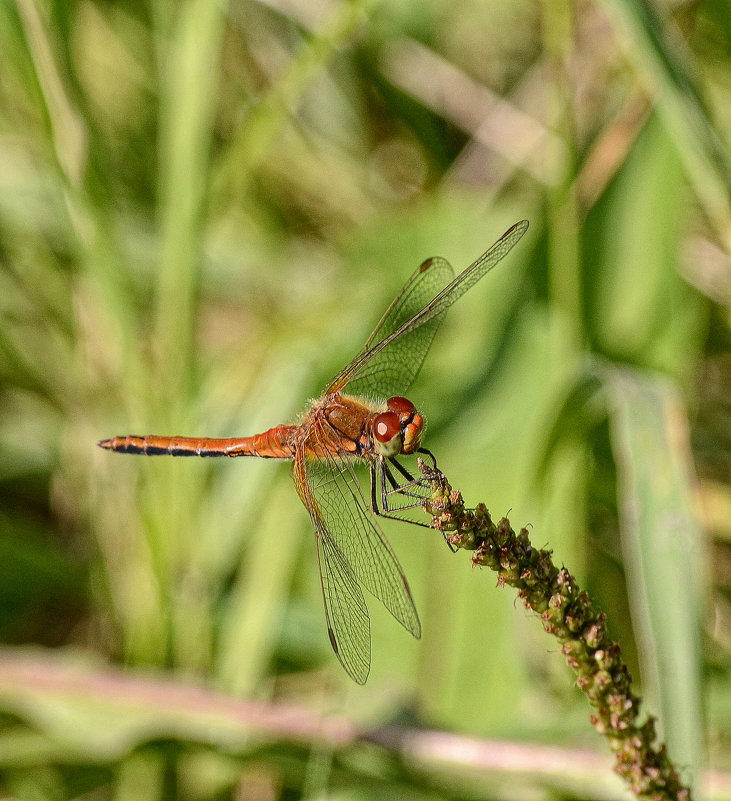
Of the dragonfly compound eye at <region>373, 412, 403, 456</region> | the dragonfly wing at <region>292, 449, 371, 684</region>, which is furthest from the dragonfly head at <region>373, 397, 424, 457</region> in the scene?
the dragonfly wing at <region>292, 449, 371, 684</region>

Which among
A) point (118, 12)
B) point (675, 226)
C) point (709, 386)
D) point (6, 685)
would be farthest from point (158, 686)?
point (118, 12)

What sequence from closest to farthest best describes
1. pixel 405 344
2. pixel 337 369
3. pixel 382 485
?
pixel 382 485, pixel 405 344, pixel 337 369

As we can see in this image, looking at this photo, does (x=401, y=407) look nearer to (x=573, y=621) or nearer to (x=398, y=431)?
(x=398, y=431)

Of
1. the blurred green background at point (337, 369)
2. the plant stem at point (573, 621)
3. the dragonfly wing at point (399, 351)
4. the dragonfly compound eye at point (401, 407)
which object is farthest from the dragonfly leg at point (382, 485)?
the plant stem at point (573, 621)

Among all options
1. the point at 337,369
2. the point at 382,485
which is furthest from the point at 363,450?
the point at 337,369

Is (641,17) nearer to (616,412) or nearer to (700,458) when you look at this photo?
(616,412)

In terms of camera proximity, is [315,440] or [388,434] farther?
[315,440]

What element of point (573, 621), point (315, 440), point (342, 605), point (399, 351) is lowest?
point (573, 621)

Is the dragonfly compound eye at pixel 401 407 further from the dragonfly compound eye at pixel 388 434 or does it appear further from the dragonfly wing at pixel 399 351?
the dragonfly wing at pixel 399 351
